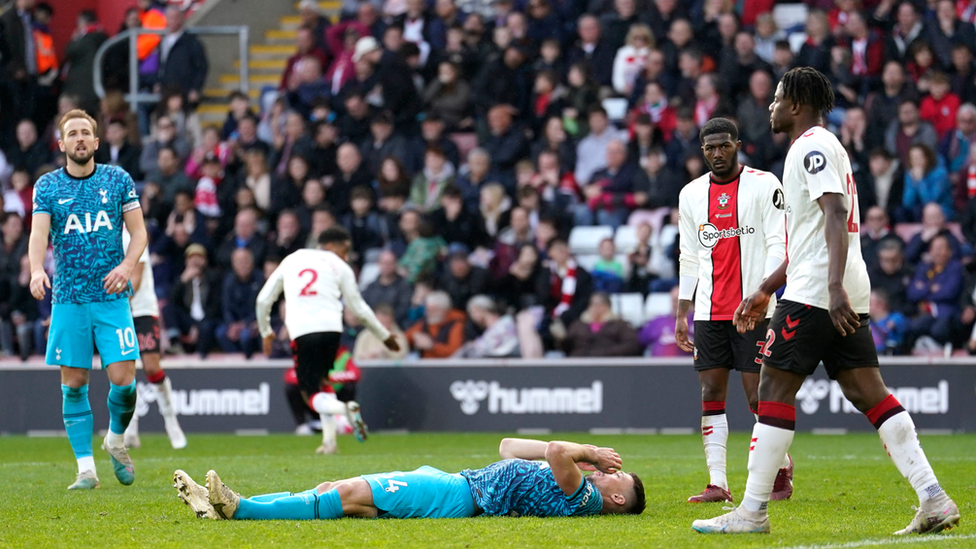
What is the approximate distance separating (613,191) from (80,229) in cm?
1028

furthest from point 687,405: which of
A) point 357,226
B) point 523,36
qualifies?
point 523,36

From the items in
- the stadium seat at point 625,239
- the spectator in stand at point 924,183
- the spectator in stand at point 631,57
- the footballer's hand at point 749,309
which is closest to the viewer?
the footballer's hand at point 749,309

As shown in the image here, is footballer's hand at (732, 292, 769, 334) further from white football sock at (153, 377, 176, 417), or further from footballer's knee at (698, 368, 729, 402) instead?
white football sock at (153, 377, 176, 417)

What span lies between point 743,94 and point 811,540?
12616 mm

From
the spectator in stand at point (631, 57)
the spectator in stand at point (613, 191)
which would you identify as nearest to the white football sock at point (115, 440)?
the spectator in stand at point (613, 191)

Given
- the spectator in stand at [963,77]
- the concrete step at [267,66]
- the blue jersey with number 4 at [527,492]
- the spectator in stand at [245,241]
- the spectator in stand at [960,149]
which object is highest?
the concrete step at [267,66]

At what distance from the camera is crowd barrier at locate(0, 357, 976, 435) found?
1475 centimetres

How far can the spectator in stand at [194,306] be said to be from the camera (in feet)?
59.7

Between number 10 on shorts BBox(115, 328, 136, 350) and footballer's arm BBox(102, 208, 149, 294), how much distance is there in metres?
0.30

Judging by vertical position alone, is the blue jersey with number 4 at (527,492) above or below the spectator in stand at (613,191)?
below

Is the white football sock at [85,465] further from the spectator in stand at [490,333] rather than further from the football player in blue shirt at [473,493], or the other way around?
the spectator in stand at [490,333]

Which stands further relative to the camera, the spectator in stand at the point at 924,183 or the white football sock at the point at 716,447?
the spectator in stand at the point at 924,183

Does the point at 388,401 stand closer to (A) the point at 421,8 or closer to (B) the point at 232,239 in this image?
(B) the point at 232,239

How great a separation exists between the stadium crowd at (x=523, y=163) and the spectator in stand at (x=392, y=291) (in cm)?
3
